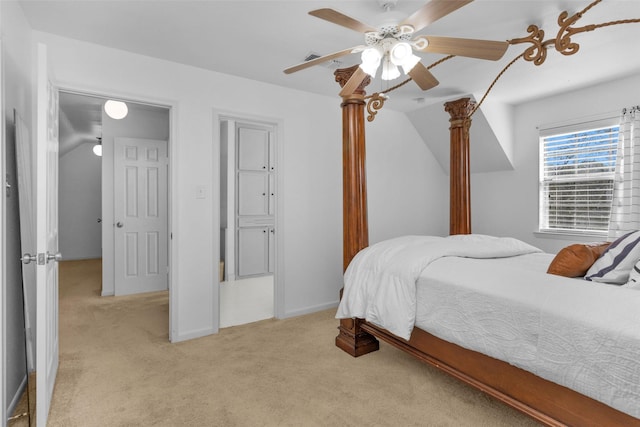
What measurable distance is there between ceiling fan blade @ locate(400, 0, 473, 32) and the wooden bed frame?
980 millimetres

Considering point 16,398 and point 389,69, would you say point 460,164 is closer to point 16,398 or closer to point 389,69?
point 389,69

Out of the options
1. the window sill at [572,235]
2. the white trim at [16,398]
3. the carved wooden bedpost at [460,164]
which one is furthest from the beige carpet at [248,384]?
the window sill at [572,235]

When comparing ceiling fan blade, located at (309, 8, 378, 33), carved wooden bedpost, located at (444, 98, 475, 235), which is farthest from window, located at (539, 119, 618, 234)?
ceiling fan blade, located at (309, 8, 378, 33)

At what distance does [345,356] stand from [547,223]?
3003 millimetres

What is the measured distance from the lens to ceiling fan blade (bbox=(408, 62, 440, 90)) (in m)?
1.92

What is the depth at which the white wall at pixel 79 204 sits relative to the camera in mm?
6910

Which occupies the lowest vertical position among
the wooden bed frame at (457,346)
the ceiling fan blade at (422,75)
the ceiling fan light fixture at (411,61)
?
the wooden bed frame at (457,346)

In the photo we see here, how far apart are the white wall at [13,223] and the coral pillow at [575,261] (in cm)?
270

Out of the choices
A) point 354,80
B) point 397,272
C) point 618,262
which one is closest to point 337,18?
point 354,80

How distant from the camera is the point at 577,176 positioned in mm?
3748

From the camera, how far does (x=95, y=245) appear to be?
712cm

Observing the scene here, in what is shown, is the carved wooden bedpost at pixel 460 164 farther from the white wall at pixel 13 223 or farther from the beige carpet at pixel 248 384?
the white wall at pixel 13 223

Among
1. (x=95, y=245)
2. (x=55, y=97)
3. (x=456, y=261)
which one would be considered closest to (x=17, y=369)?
(x=55, y=97)

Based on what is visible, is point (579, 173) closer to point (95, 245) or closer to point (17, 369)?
point (17, 369)
